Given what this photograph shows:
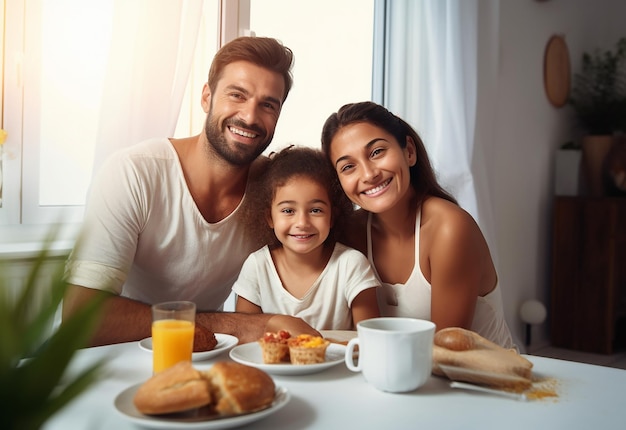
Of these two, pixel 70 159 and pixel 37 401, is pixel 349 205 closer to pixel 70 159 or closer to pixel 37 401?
pixel 70 159

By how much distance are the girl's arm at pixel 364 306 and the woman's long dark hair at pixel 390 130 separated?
0.98 ft

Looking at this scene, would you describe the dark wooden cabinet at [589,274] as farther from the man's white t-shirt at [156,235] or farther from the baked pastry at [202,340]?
the baked pastry at [202,340]

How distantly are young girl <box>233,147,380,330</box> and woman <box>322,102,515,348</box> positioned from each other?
85mm

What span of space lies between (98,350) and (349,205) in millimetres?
881

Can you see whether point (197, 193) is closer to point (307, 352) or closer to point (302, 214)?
point (302, 214)

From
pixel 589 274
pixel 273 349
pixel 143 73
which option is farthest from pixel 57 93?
pixel 589 274

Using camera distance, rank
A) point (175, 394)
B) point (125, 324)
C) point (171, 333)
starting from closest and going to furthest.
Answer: point (175, 394) < point (171, 333) < point (125, 324)

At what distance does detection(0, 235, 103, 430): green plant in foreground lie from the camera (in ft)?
0.93

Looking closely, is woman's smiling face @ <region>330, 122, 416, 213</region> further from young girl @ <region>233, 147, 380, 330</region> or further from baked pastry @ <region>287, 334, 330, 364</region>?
baked pastry @ <region>287, 334, 330, 364</region>

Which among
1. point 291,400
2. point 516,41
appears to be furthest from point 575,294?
point 291,400

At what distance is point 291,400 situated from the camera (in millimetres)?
882

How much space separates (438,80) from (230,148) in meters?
1.72

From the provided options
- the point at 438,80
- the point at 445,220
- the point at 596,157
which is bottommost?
the point at 445,220

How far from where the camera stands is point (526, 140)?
4.05 metres
